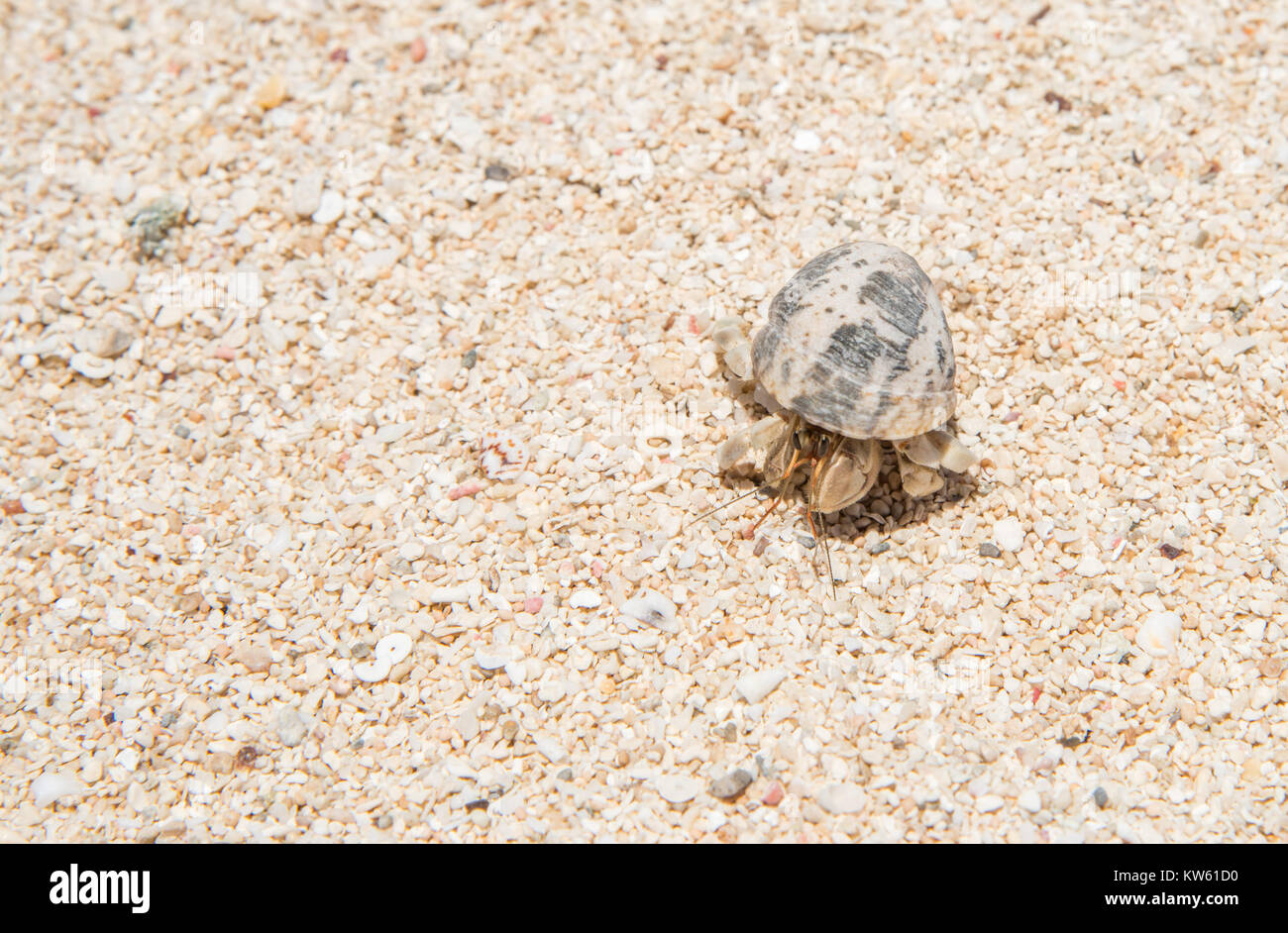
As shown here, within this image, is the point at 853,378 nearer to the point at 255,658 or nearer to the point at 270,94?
the point at 255,658

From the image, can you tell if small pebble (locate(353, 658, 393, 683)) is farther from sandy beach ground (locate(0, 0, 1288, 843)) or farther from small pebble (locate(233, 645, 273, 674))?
small pebble (locate(233, 645, 273, 674))

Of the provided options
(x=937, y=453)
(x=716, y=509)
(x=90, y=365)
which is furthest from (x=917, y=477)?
(x=90, y=365)

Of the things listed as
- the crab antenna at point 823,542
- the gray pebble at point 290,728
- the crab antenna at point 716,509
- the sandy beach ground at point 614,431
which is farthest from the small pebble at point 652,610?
the gray pebble at point 290,728

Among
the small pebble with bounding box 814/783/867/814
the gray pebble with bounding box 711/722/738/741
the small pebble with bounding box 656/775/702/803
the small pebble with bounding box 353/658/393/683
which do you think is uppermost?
the small pebble with bounding box 814/783/867/814

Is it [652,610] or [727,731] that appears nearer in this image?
[727,731]

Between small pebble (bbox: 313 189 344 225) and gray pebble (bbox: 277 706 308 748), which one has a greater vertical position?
small pebble (bbox: 313 189 344 225)

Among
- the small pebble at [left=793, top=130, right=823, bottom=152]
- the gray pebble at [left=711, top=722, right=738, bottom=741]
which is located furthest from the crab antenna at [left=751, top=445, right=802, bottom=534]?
the small pebble at [left=793, top=130, right=823, bottom=152]
